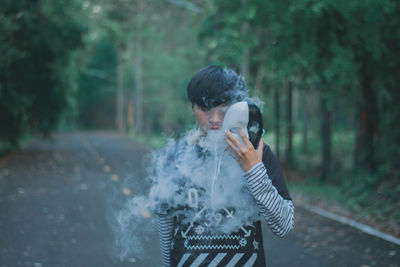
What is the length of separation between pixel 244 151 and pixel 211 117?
29cm

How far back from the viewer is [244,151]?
5.90 feet

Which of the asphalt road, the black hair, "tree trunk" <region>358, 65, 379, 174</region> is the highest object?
the black hair

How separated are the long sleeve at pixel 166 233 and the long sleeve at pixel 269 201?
480mm

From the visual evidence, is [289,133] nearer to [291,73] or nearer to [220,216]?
[291,73]

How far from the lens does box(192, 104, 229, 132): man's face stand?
2.00m

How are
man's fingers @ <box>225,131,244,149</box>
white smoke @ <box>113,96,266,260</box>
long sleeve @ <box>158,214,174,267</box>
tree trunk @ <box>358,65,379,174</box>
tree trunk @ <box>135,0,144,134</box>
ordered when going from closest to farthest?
man's fingers @ <box>225,131,244,149</box>
white smoke @ <box>113,96,266,260</box>
long sleeve @ <box>158,214,174,267</box>
tree trunk @ <box>358,65,379,174</box>
tree trunk @ <box>135,0,144,134</box>

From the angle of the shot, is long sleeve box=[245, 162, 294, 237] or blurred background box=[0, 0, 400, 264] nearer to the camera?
long sleeve box=[245, 162, 294, 237]

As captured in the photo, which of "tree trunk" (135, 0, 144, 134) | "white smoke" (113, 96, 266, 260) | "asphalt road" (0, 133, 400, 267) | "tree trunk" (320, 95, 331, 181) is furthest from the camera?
"tree trunk" (135, 0, 144, 134)

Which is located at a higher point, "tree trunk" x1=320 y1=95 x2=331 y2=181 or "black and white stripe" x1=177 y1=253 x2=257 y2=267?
"black and white stripe" x1=177 y1=253 x2=257 y2=267

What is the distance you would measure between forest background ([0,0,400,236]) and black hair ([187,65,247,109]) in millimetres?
398

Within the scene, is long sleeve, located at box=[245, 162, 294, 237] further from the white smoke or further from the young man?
the white smoke

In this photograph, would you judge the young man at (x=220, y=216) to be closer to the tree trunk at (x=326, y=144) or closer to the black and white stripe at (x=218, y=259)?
the black and white stripe at (x=218, y=259)

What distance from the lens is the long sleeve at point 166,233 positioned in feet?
7.37

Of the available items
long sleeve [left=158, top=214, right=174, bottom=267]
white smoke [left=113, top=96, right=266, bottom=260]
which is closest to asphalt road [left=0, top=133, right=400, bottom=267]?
long sleeve [left=158, top=214, right=174, bottom=267]
